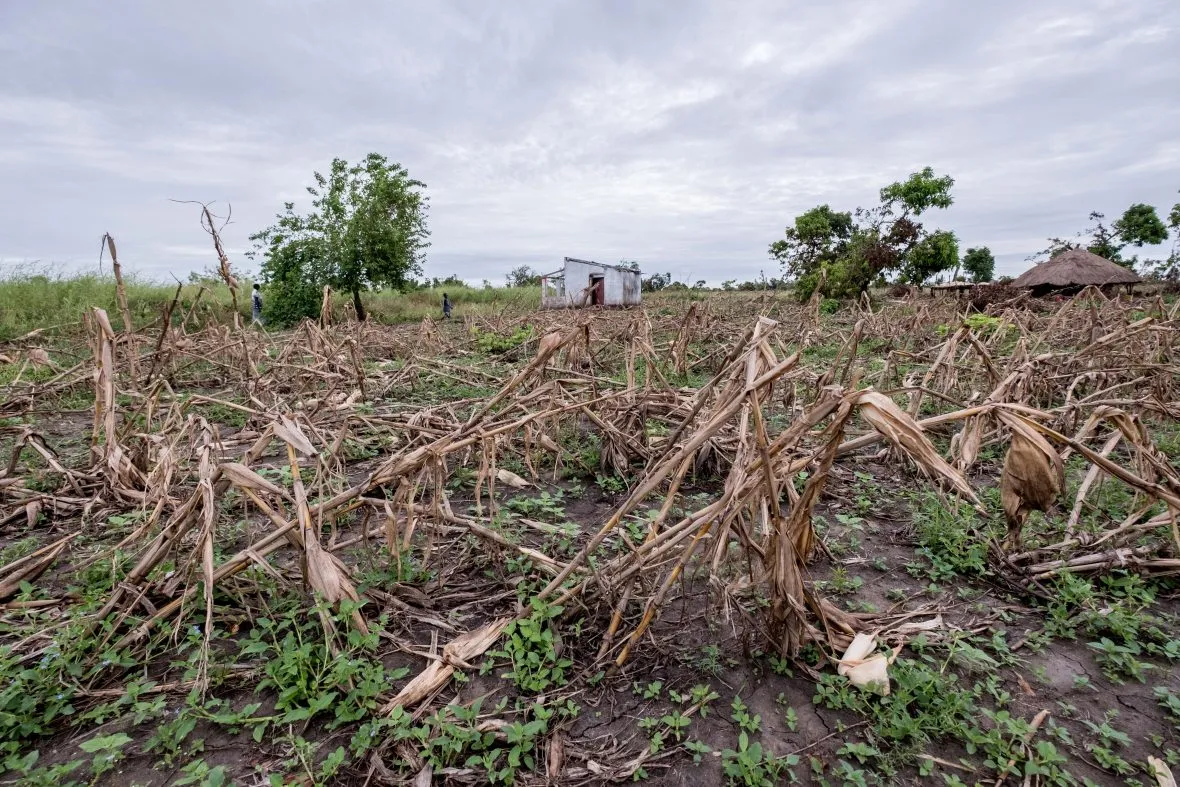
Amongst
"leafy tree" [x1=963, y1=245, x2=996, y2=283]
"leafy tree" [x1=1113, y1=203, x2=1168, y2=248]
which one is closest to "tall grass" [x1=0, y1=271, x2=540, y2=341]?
"leafy tree" [x1=1113, y1=203, x2=1168, y2=248]

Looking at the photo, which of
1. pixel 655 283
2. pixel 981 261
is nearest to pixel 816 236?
pixel 655 283

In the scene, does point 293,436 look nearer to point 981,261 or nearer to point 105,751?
point 105,751

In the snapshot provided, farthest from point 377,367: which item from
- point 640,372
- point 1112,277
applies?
point 1112,277

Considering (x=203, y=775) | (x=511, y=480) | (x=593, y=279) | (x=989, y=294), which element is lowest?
(x=203, y=775)

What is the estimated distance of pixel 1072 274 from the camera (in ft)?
64.5

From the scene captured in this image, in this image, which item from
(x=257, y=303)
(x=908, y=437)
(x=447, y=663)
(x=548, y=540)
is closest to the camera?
(x=908, y=437)

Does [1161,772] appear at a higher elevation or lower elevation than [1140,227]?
lower

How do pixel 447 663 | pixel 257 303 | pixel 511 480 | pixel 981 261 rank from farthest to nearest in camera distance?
pixel 981 261 → pixel 257 303 → pixel 511 480 → pixel 447 663

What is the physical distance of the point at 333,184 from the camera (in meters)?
17.5

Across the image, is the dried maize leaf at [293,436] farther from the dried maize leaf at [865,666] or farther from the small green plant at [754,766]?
the dried maize leaf at [865,666]

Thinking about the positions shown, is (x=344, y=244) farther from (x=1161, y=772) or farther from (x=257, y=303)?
(x=1161, y=772)

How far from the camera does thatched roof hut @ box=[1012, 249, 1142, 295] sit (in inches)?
765

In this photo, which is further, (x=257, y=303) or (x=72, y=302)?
(x=257, y=303)

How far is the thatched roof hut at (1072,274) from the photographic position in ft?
63.8
